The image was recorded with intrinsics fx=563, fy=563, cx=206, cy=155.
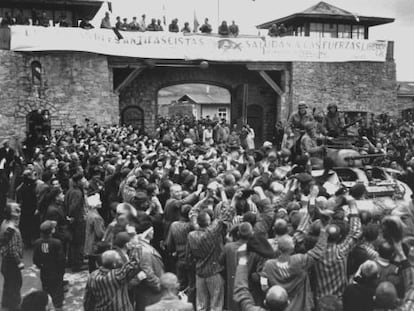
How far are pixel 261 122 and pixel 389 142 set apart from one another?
942 centimetres

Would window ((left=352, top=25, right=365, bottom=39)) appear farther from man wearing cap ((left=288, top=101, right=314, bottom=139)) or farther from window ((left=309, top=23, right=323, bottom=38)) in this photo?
man wearing cap ((left=288, top=101, right=314, bottom=139))

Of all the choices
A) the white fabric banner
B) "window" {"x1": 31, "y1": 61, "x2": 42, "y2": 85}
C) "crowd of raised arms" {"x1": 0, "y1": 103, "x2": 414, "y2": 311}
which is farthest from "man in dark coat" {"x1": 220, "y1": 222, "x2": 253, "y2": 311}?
"window" {"x1": 31, "y1": 61, "x2": 42, "y2": 85}

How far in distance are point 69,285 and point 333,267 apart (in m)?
5.36

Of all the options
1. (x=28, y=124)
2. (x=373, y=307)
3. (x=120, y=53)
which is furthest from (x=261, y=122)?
(x=373, y=307)

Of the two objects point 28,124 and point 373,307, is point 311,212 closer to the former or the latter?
point 373,307

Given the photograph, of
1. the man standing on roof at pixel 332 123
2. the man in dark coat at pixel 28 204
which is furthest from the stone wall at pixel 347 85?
the man in dark coat at pixel 28 204

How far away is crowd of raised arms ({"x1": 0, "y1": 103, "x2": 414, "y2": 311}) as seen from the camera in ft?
18.9

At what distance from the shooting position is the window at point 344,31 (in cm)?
3042

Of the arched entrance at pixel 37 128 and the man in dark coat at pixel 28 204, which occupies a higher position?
the arched entrance at pixel 37 128

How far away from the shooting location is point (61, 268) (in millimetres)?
8109

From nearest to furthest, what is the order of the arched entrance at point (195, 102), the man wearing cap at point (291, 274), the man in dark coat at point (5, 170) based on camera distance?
the man wearing cap at point (291, 274), the man in dark coat at point (5, 170), the arched entrance at point (195, 102)

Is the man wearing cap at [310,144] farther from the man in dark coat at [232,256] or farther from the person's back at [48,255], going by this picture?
the person's back at [48,255]

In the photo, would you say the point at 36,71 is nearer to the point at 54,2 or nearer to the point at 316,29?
the point at 54,2

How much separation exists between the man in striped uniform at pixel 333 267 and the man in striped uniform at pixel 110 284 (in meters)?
2.07
